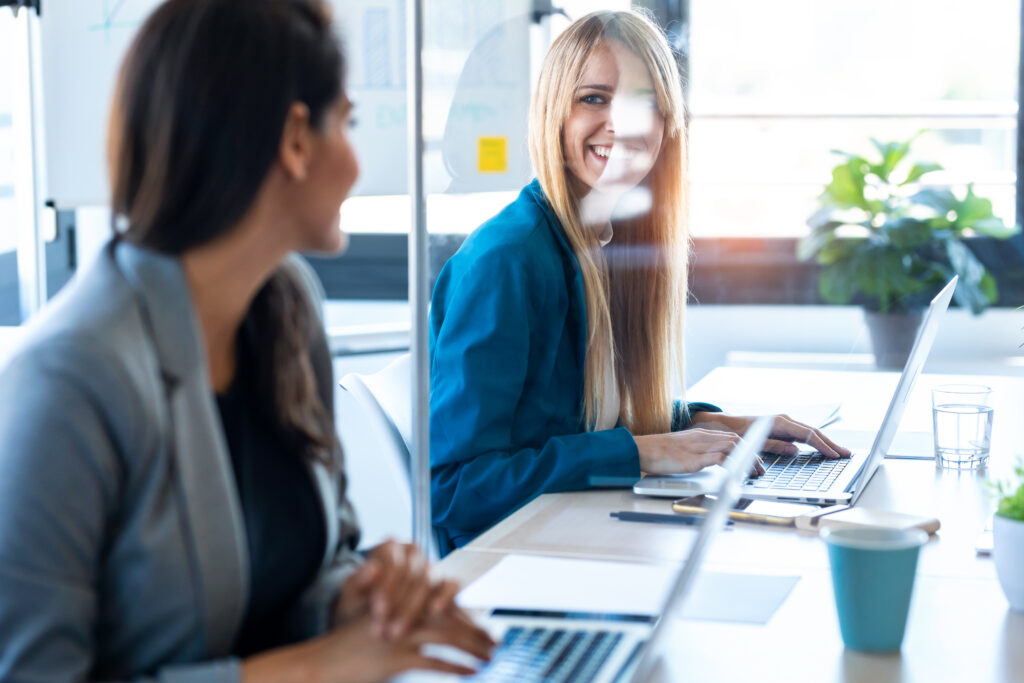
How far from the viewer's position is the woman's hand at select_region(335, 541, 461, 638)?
33.7 inches

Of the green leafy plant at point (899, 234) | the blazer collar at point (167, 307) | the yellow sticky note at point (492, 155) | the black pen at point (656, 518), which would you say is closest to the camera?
the blazer collar at point (167, 307)

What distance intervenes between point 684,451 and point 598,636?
595 millimetres

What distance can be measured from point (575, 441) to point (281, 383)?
1.92ft

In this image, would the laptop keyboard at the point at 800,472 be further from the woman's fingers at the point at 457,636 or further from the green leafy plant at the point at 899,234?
the green leafy plant at the point at 899,234

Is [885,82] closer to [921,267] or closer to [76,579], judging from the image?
[921,267]

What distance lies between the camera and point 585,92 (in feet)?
5.94

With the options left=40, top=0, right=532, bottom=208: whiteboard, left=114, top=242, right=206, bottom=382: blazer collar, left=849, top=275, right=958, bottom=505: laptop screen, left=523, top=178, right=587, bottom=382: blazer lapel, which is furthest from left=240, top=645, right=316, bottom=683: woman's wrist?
left=40, top=0, right=532, bottom=208: whiteboard

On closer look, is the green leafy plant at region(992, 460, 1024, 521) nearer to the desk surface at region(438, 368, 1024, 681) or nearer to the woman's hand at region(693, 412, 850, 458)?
the desk surface at region(438, 368, 1024, 681)

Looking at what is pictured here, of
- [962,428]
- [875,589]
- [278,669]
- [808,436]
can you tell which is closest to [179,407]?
[278,669]

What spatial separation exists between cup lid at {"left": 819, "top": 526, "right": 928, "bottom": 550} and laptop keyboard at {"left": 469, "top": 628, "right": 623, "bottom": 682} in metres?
0.21

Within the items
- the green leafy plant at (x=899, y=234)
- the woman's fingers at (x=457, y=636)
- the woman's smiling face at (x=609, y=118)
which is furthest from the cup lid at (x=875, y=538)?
the green leafy plant at (x=899, y=234)

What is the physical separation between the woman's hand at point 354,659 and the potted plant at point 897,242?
3017 mm

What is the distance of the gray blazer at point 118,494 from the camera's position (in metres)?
0.77

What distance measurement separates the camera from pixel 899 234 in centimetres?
356
